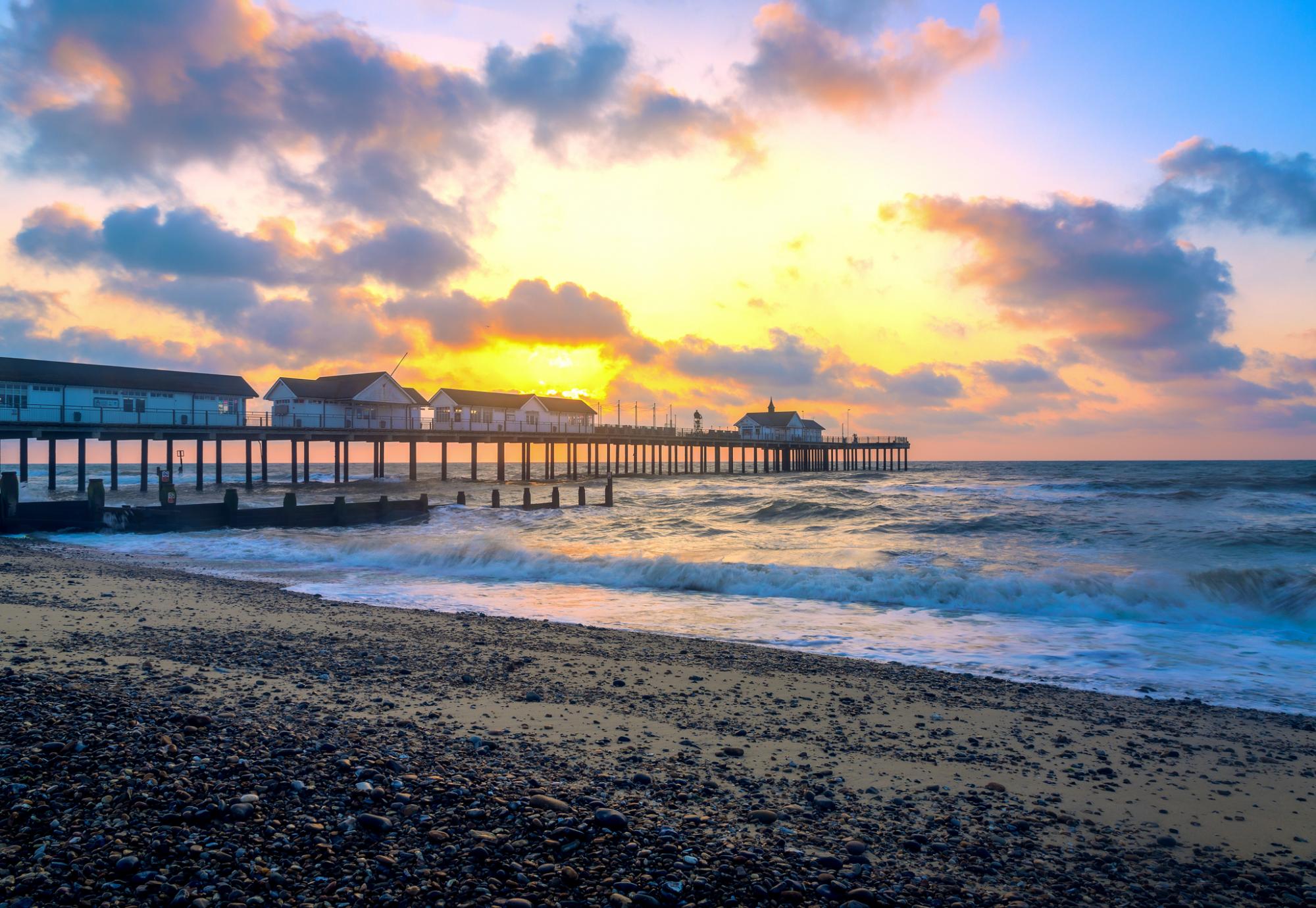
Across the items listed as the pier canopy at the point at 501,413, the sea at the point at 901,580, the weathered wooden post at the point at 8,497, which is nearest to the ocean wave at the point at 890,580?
the sea at the point at 901,580

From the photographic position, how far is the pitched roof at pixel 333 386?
4756 centimetres

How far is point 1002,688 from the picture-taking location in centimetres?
675

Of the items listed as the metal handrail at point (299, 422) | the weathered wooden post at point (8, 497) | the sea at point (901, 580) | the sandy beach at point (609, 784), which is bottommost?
the sea at point (901, 580)

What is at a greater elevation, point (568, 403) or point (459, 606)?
point (568, 403)

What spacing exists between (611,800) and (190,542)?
742 inches

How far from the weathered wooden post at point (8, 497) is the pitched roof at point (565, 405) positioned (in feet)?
135

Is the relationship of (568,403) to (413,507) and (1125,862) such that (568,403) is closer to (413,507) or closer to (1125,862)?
(413,507)

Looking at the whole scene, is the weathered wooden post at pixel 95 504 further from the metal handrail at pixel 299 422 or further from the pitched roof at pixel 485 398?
the pitched roof at pixel 485 398

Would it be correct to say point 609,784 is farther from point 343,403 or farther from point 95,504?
point 343,403

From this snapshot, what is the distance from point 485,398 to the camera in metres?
56.1

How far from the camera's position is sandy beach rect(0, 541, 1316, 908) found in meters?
3.00

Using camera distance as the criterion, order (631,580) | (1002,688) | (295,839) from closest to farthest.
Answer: (295,839) < (1002,688) < (631,580)

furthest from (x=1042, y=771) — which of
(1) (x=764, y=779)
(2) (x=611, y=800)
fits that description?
(2) (x=611, y=800)

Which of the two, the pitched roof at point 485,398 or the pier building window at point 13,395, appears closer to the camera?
the pier building window at point 13,395
